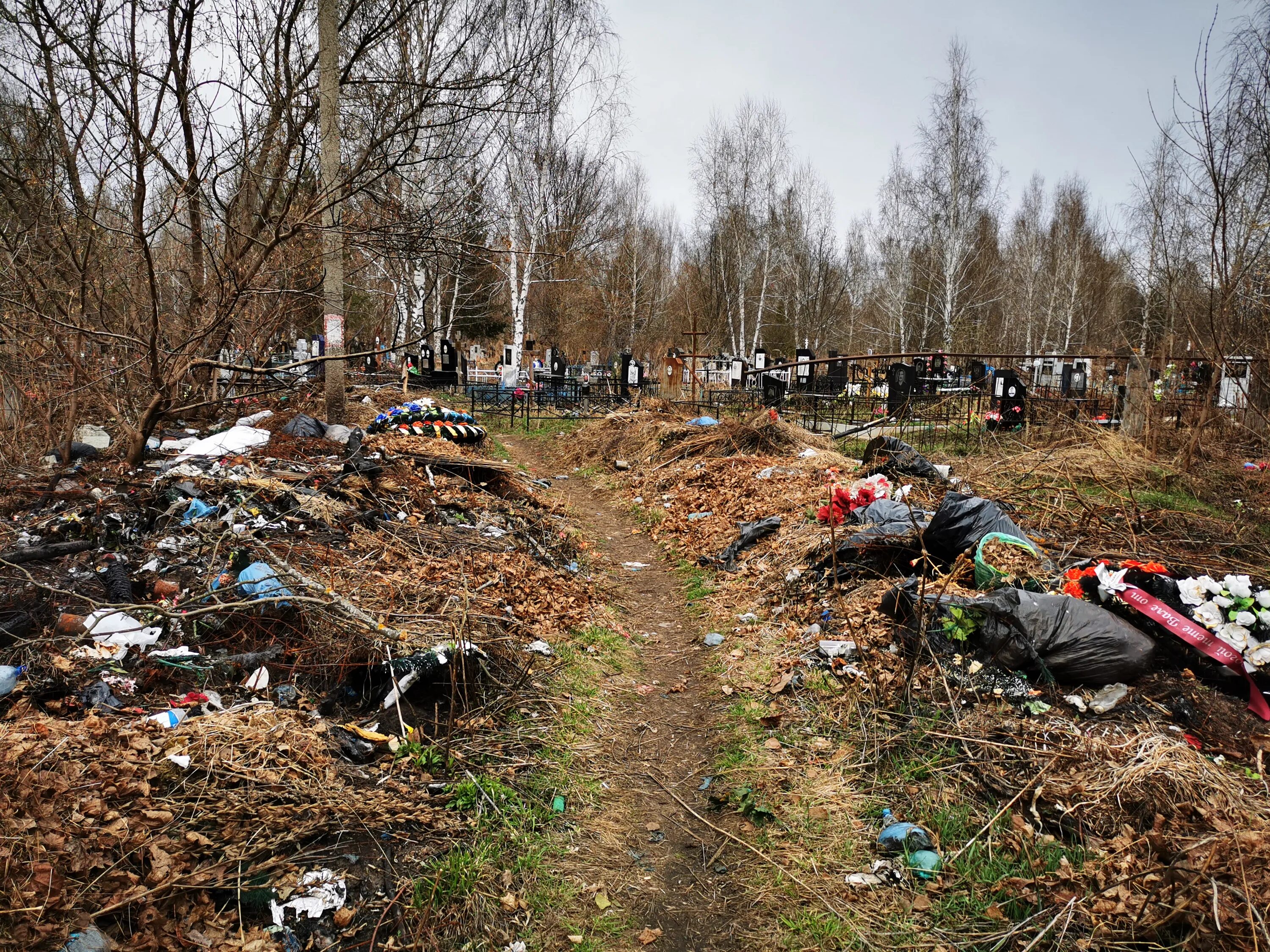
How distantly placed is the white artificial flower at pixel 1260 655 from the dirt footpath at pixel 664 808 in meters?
2.84

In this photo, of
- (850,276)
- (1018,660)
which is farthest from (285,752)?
(850,276)

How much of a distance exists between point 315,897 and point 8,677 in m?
1.79

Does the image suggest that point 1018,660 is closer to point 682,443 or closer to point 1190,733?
point 1190,733

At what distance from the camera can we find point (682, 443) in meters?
11.5

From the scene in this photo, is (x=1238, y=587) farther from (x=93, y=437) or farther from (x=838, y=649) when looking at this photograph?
(x=93, y=437)

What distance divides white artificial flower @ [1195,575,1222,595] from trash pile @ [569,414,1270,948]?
0.01 meters

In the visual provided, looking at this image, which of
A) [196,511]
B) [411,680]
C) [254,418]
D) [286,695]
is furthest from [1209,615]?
[254,418]

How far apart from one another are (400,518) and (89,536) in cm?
217

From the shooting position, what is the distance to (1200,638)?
389cm

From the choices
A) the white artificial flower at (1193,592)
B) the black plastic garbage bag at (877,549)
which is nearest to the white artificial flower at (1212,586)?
the white artificial flower at (1193,592)

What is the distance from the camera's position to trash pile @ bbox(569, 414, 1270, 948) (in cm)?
263

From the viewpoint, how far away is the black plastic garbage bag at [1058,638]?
3928 millimetres

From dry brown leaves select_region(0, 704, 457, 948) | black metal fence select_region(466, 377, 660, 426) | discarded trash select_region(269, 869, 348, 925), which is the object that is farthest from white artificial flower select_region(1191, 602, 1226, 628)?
black metal fence select_region(466, 377, 660, 426)

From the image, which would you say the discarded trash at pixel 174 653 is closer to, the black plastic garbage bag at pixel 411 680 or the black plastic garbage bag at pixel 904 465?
the black plastic garbage bag at pixel 411 680
